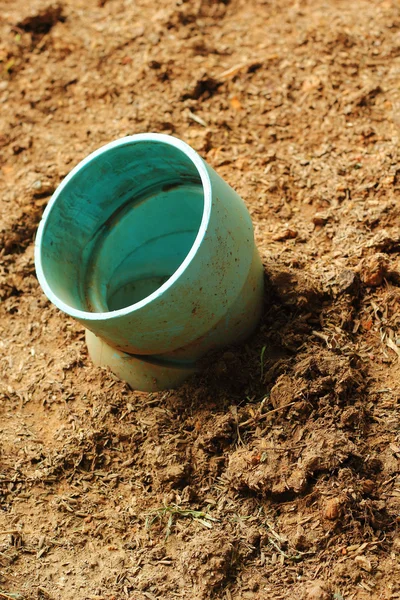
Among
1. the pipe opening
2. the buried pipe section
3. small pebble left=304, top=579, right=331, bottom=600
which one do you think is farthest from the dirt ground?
the pipe opening

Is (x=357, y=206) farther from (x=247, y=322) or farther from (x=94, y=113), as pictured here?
(x=94, y=113)

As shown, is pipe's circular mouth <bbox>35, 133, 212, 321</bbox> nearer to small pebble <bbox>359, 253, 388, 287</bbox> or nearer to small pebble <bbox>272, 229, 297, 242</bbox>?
small pebble <bbox>272, 229, 297, 242</bbox>

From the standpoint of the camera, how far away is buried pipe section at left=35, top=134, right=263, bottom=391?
2.52 meters

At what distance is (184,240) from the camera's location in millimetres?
3256

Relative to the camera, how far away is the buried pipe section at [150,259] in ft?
8.28

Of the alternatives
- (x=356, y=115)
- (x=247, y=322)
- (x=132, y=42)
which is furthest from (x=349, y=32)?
(x=247, y=322)

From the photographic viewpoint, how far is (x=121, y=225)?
10.2ft

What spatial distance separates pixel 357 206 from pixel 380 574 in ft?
4.80

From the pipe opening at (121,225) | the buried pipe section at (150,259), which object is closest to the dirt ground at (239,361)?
the buried pipe section at (150,259)

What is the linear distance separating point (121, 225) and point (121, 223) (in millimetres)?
11

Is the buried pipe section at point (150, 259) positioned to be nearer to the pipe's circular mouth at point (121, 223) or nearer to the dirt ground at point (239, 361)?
the pipe's circular mouth at point (121, 223)

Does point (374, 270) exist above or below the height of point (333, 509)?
above

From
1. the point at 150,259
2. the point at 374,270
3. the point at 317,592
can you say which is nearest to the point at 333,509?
the point at 317,592

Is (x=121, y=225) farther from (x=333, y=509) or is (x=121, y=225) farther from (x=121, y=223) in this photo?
(x=333, y=509)
